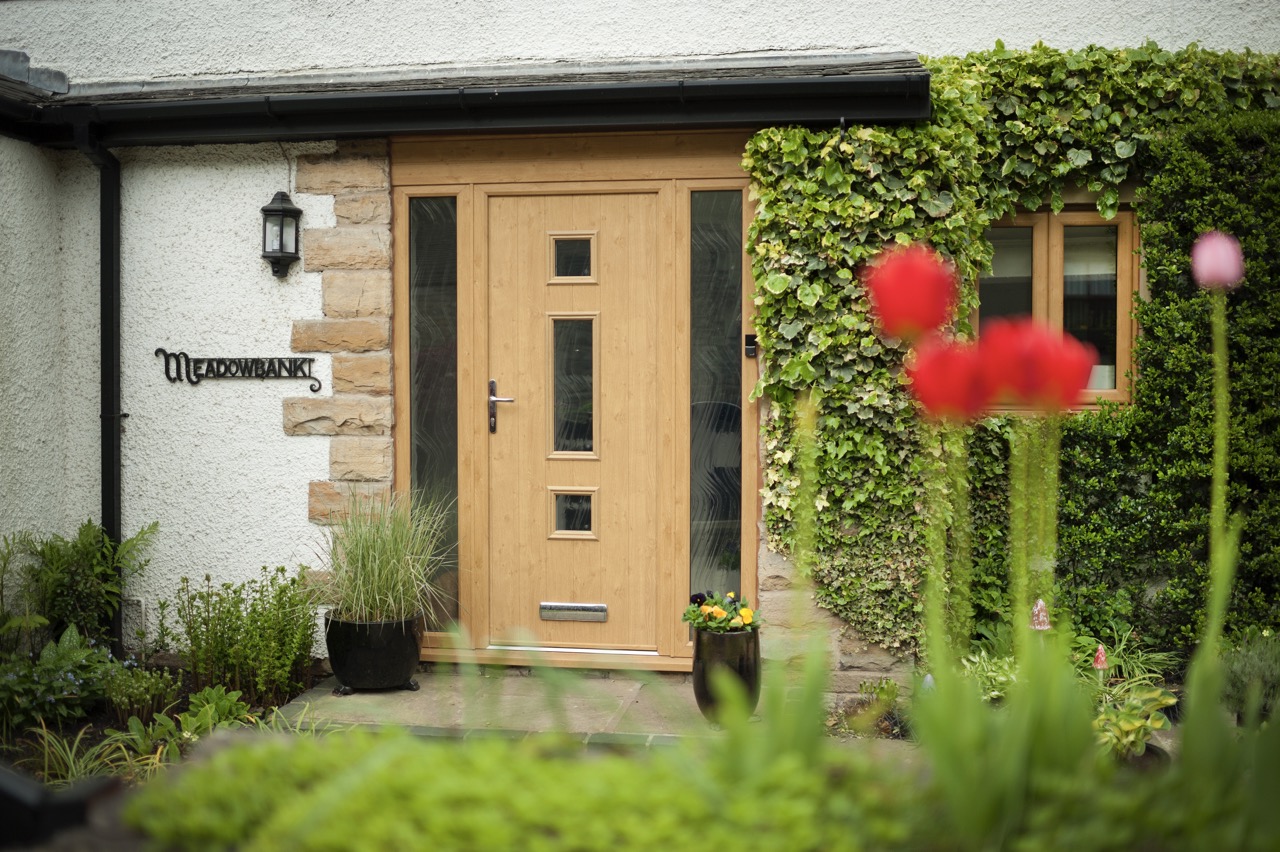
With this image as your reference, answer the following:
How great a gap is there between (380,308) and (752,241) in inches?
75.7

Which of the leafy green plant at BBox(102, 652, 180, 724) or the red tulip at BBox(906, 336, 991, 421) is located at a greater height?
the red tulip at BBox(906, 336, 991, 421)

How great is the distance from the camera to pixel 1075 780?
163 cm

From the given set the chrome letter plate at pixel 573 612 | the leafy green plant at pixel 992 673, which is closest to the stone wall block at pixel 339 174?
the chrome letter plate at pixel 573 612

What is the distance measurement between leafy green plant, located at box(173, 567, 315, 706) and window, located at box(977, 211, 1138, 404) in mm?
3794

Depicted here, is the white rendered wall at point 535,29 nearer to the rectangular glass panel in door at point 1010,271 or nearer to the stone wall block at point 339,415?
the rectangular glass panel in door at point 1010,271

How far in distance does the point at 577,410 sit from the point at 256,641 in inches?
74.6

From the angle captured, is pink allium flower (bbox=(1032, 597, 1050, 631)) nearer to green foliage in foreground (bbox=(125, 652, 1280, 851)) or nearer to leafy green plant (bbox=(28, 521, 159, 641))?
green foliage in foreground (bbox=(125, 652, 1280, 851))

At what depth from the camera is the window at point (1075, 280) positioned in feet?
18.5

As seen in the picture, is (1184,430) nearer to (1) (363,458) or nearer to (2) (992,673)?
(2) (992,673)

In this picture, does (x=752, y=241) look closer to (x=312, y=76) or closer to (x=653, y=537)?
(x=653, y=537)

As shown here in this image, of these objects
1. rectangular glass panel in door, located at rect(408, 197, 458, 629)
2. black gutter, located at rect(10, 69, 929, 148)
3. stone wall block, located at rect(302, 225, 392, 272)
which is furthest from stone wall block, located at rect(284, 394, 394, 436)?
black gutter, located at rect(10, 69, 929, 148)

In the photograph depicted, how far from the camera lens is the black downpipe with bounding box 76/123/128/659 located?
584 centimetres

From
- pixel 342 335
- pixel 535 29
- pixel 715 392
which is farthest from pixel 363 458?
pixel 535 29

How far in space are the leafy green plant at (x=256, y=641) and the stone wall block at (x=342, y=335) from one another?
117 centimetres
